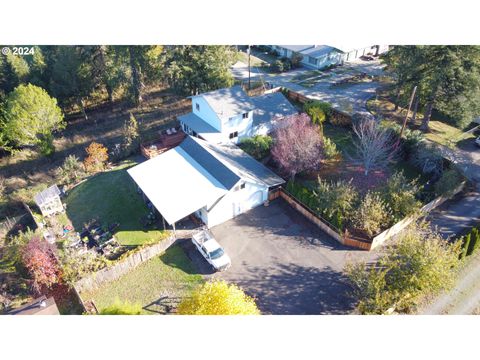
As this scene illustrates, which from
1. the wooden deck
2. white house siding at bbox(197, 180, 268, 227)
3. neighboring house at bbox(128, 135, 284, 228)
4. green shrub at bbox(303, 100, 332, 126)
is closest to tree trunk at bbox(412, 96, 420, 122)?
green shrub at bbox(303, 100, 332, 126)

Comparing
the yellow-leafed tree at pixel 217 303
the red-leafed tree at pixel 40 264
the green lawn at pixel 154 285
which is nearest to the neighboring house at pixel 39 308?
the red-leafed tree at pixel 40 264

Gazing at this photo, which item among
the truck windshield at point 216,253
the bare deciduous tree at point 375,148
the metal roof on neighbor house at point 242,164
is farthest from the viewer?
the bare deciduous tree at point 375,148

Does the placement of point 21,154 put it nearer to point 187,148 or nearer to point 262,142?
point 187,148

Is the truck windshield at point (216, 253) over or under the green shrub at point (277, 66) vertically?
under

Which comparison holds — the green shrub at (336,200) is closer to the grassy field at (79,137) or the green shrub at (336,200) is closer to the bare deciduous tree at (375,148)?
the bare deciduous tree at (375,148)

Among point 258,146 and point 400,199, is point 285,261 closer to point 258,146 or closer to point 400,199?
point 400,199

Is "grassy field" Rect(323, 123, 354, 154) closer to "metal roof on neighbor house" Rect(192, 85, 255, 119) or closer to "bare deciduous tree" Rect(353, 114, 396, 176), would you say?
"bare deciduous tree" Rect(353, 114, 396, 176)

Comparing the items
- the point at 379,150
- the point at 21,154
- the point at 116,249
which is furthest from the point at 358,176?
the point at 21,154
